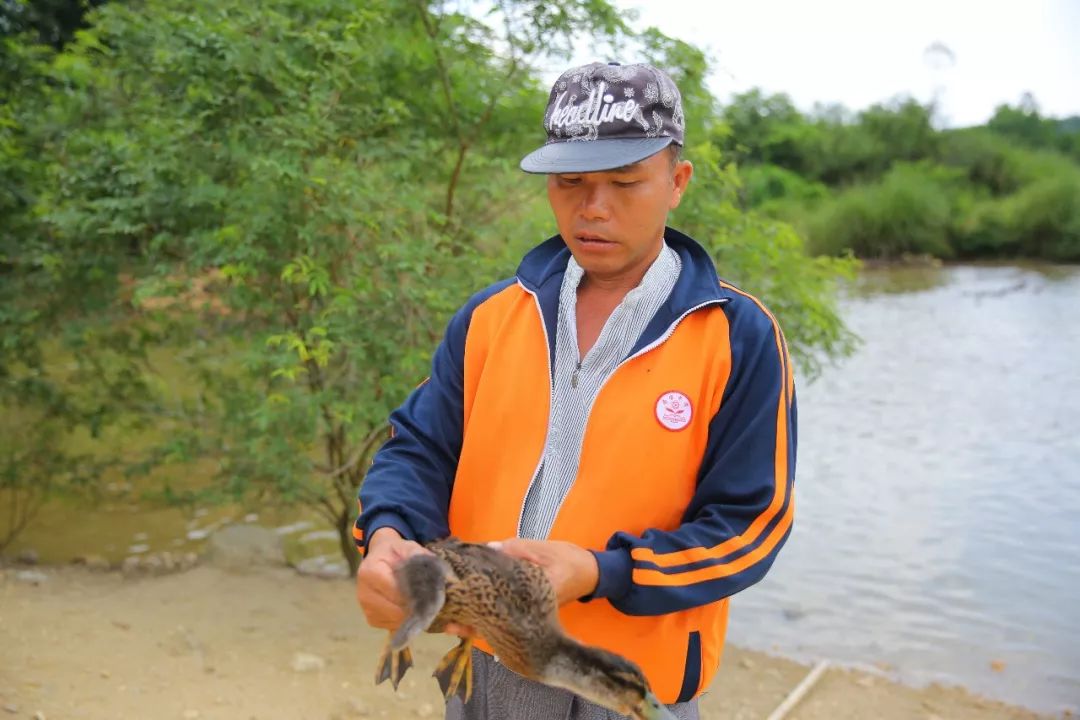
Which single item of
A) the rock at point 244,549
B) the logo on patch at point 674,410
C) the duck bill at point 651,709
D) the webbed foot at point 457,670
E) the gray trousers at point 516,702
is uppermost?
the logo on patch at point 674,410

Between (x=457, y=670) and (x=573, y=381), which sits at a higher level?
(x=573, y=381)

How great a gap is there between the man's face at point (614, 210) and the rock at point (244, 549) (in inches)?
208

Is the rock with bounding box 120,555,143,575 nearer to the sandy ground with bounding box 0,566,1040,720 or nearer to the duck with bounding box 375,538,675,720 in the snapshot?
the sandy ground with bounding box 0,566,1040,720

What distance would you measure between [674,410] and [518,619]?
0.45 meters

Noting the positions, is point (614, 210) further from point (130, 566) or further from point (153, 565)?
point (130, 566)

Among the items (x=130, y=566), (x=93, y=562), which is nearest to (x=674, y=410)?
(x=130, y=566)

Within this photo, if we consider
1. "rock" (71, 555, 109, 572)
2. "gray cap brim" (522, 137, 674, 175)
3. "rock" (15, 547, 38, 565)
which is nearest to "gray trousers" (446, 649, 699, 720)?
"gray cap brim" (522, 137, 674, 175)

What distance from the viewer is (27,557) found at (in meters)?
6.94

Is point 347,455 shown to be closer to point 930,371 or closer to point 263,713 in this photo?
point 263,713

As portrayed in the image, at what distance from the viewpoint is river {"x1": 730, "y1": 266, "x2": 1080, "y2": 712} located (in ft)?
20.6

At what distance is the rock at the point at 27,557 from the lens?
6891mm

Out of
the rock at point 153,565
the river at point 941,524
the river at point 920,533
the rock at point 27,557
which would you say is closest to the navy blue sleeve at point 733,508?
Result: the river at point 920,533

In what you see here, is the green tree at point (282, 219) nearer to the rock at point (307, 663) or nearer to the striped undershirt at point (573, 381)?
the rock at point (307, 663)

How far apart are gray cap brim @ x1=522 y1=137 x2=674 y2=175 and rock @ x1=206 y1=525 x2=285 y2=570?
17.6ft
